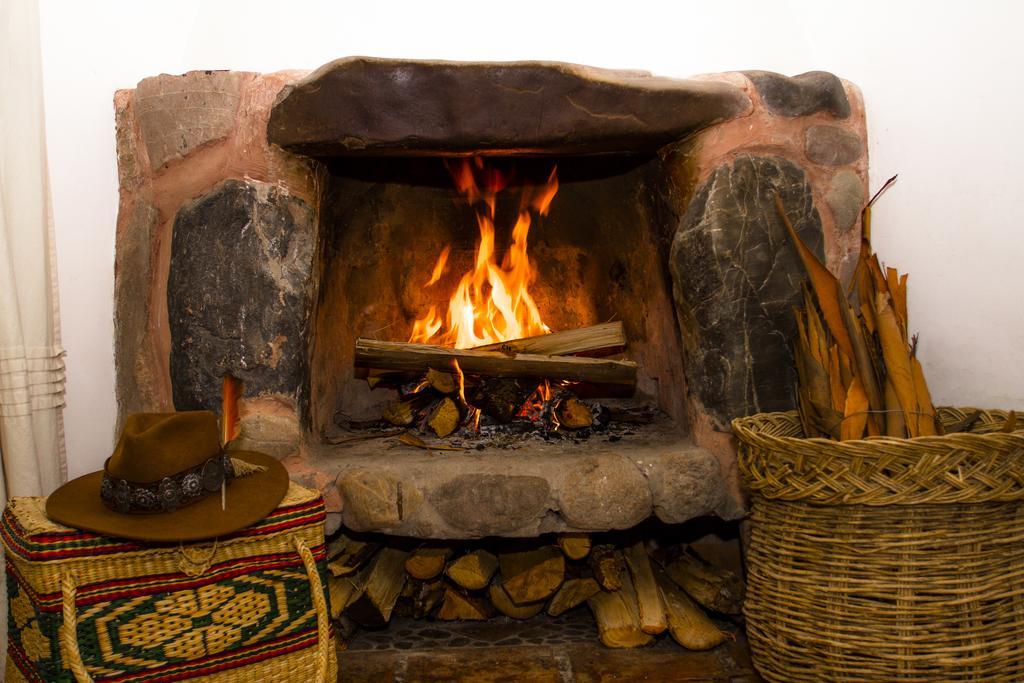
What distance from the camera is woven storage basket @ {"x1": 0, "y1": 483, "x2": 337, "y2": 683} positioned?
1348 millimetres

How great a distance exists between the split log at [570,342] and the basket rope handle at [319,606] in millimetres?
938

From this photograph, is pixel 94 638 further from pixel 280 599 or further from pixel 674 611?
pixel 674 611

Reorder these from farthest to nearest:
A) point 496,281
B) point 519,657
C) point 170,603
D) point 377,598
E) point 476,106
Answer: point 496,281, point 377,598, point 519,657, point 476,106, point 170,603

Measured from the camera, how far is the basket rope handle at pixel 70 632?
4.31 feet

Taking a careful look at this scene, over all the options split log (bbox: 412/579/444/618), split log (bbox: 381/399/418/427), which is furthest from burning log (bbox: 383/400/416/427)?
split log (bbox: 412/579/444/618)

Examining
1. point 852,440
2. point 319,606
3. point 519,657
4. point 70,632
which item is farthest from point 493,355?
point 70,632

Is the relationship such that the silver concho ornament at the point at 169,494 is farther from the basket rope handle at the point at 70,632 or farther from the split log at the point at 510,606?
the split log at the point at 510,606

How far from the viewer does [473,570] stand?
2.16 meters

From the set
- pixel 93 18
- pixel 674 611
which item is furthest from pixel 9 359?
pixel 674 611

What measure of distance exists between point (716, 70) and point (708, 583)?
4.70 ft

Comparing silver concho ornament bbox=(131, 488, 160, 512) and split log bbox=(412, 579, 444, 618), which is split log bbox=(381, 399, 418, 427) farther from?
silver concho ornament bbox=(131, 488, 160, 512)

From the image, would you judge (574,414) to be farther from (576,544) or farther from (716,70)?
(716,70)

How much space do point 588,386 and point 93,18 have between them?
1.78m

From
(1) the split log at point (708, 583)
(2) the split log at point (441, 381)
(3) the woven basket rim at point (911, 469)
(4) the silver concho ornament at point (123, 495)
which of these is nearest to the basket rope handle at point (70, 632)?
(4) the silver concho ornament at point (123, 495)
